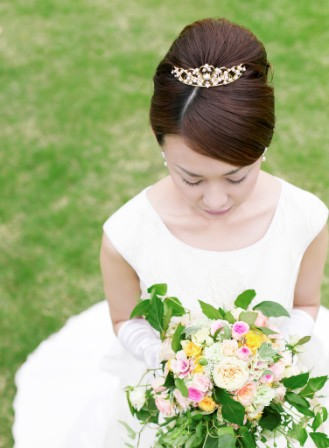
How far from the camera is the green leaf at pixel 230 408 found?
199 centimetres

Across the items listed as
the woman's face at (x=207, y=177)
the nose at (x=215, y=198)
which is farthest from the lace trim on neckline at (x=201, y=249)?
the nose at (x=215, y=198)

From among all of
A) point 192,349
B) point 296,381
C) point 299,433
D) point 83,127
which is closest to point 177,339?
point 192,349

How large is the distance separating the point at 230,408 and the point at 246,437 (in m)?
0.16

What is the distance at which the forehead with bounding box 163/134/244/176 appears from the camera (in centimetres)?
221

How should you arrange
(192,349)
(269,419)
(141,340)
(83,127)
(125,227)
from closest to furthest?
(192,349) < (269,419) < (125,227) < (141,340) < (83,127)

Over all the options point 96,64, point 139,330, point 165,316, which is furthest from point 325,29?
point 165,316

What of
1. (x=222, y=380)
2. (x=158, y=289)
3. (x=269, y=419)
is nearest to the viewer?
(x=222, y=380)

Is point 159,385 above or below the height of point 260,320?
below

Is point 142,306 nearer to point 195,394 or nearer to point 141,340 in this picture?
point 195,394

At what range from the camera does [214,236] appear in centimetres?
280

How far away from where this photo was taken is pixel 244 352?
2.03m

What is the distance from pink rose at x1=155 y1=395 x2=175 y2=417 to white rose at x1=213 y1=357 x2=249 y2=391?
0.22m

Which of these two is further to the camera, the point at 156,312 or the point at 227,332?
the point at 156,312

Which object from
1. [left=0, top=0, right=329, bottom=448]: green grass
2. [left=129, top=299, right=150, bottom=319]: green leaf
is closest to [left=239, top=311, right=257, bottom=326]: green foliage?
[left=129, top=299, right=150, bottom=319]: green leaf
